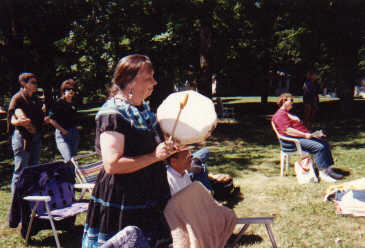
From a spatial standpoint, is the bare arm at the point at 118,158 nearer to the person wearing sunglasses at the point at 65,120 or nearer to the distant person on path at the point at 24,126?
the distant person on path at the point at 24,126

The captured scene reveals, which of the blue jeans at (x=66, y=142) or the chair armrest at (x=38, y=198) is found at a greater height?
the blue jeans at (x=66, y=142)

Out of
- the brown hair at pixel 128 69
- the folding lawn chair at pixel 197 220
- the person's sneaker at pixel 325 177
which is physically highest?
the brown hair at pixel 128 69

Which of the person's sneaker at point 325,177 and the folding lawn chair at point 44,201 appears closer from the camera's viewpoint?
the folding lawn chair at point 44,201

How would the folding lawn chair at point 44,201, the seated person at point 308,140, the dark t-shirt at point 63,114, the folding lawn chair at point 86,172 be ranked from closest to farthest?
the folding lawn chair at point 44,201
the folding lawn chair at point 86,172
the dark t-shirt at point 63,114
the seated person at point 308,140

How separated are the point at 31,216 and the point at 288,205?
3.50m

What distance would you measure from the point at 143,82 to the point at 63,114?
4.40 m

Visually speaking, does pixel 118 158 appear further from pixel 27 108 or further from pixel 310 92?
pixel 310 92

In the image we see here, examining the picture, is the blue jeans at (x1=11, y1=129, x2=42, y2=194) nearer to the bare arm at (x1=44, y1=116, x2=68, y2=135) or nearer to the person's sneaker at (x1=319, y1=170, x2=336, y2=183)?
the bare arm at (x1=44, y1=116, x2=68, y2=135)

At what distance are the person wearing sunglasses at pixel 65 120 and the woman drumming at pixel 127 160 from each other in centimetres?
417

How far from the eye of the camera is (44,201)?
4.15 metres

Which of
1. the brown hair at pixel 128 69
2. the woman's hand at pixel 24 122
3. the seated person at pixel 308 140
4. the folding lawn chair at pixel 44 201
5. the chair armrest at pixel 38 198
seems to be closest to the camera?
the brown hair at pixel 128 69

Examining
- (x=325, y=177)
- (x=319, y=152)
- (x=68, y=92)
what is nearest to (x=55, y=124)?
(x=68, y=92)

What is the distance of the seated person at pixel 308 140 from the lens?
6168mm

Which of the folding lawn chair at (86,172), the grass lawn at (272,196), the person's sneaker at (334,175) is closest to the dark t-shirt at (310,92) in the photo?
the grass lawn at (272,196)
